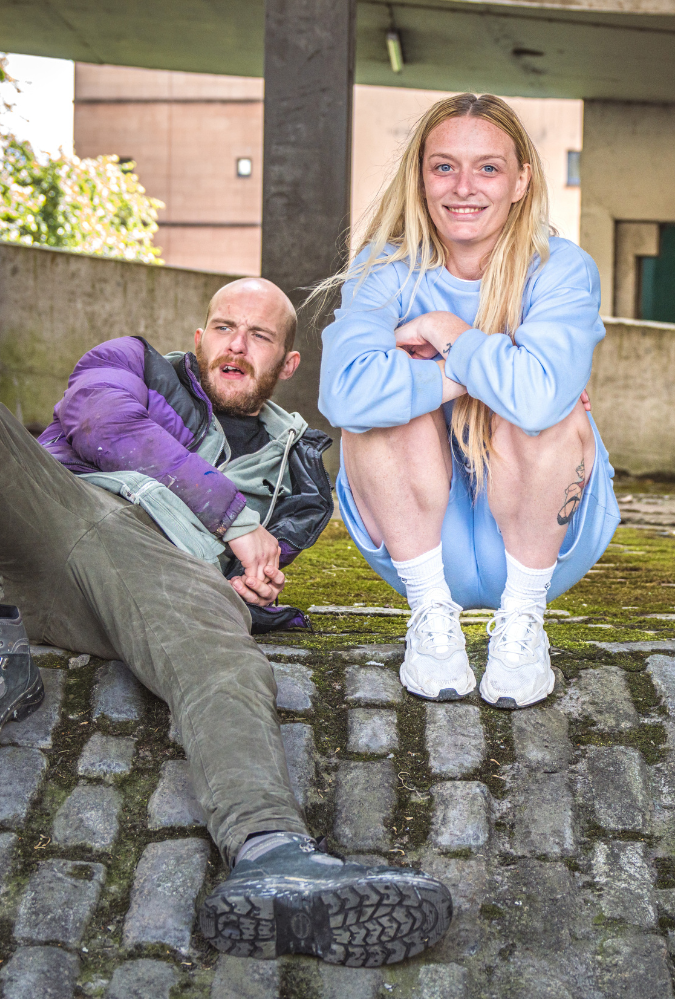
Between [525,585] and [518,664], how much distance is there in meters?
0.19

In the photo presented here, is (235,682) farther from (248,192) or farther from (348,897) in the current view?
(248,192)

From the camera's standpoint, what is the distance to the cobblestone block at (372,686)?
2574mm

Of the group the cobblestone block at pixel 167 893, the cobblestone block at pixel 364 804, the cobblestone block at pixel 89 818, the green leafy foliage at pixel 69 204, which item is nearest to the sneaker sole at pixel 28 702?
the cobblestone block at pixel 89 818

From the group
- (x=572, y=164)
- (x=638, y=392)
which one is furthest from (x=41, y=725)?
(x=572, y=164)

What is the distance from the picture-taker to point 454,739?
2449 millimetres

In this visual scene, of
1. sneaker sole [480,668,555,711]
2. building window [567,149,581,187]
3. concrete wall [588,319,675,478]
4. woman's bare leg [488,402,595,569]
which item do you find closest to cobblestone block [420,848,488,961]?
sneaker sole [480,668,555,711]

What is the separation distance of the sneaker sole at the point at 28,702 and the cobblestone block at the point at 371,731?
0.72 m

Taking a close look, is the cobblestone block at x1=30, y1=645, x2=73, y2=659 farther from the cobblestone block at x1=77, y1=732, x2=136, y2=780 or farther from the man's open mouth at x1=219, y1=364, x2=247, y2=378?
the man's open mouth at x1=219, y1=364, x2=247, y2=378

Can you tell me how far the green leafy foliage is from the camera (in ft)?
41.2

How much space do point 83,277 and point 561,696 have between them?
6275 mm

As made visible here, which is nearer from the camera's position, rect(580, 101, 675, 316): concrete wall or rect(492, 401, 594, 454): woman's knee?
rect(492, 401, 594, 454): woman's knee

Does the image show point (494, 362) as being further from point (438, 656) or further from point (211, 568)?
point (211, 568)

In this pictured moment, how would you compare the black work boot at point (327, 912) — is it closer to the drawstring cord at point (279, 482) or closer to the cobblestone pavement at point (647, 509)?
the drawstring cord at point (279, 482)

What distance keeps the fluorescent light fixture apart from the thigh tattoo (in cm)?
763
